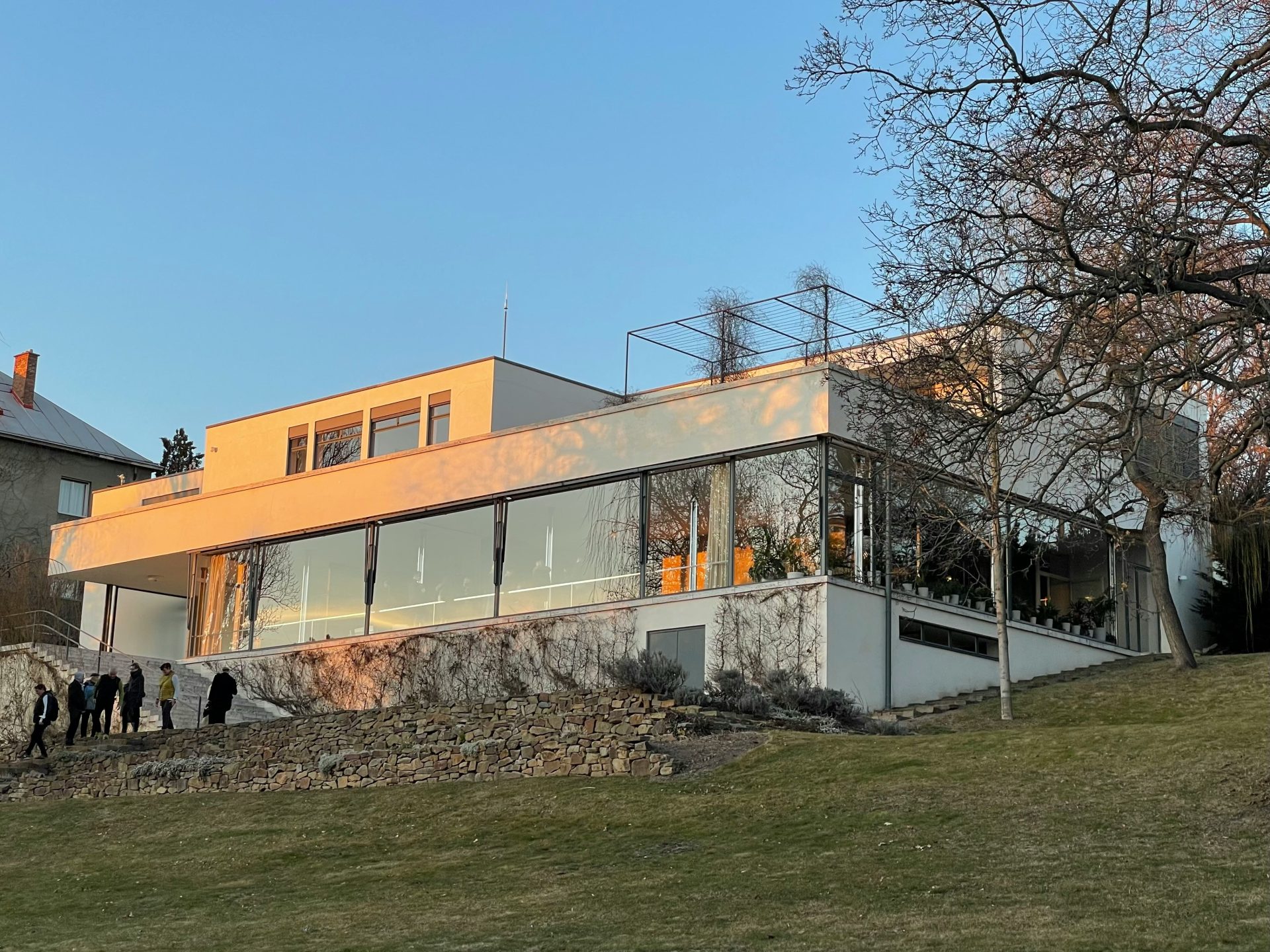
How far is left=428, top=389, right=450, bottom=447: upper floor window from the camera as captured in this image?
1430 inches

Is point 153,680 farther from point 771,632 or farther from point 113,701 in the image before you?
point 771,632

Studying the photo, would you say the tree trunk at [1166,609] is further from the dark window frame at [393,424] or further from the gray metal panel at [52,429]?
the gray metal panel at [52,429]

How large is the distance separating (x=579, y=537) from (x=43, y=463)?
130ft

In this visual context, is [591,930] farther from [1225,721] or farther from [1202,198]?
[1225,721]

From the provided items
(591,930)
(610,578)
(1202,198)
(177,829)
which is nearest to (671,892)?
(591,930)

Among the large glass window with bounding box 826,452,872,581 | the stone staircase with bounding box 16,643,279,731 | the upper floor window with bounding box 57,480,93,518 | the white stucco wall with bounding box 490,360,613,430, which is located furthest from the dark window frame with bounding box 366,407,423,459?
the upper floor window with bounding box 57,480,93,518

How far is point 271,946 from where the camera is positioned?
12625 millimetres

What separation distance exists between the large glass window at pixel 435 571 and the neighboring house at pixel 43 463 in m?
30.1

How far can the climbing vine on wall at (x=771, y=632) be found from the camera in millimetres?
→ 26656

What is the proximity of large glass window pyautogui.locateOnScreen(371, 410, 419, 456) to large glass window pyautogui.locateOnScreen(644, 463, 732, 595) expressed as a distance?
8893 mm

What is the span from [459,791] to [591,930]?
8.69 metres

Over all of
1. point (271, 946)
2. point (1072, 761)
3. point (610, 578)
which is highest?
point (610, 578)

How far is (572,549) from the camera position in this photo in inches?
1221

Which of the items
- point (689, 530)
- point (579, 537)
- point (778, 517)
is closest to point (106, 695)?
point (579, 537)
